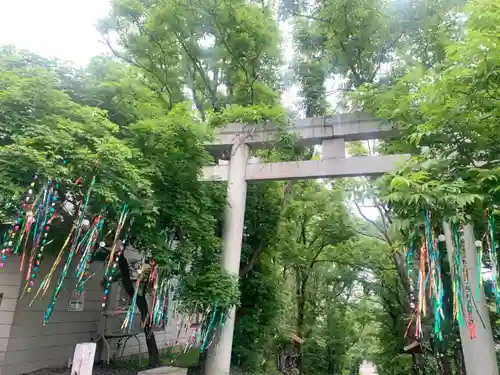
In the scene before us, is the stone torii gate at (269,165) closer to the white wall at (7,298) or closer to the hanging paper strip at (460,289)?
the hanging paper strip at (460,289)

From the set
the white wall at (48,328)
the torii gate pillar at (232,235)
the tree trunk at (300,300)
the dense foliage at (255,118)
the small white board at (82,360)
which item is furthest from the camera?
the tree trunk at (300,300)

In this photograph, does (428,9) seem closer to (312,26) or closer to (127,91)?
(312,26)

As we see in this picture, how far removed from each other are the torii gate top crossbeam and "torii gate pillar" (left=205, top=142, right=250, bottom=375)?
0.26 meters

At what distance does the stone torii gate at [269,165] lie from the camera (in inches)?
248

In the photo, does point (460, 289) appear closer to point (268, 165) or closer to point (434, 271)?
point (434, 271)

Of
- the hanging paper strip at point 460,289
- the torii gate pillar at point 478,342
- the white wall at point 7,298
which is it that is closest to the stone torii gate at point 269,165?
the torii gate pillar at point 478,342

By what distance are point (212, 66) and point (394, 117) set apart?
4.52 metres

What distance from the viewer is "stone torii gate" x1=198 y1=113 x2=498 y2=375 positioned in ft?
20.6

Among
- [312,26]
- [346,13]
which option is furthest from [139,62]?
[346,13]

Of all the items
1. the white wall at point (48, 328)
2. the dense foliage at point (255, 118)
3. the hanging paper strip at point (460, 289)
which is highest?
the dense foliage at point (255, 118)

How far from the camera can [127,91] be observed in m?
5.47

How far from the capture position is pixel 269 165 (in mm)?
7070

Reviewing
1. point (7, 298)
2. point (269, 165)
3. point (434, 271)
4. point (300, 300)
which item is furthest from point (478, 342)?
point (300, 300)

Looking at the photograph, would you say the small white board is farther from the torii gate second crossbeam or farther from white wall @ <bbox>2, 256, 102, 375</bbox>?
white wall @ <bbox>2, 256, 102, 375</bbox>
